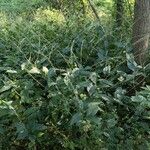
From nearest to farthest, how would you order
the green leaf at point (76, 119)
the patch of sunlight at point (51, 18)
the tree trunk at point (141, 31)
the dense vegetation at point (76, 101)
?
the green leaf at point (76, 119)
the dense vegetation at point (76, 101)
the tree trunk at point (141, 31)
the patch of sunlight at point (51, 18)

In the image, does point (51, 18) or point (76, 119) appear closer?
point (76, 119)

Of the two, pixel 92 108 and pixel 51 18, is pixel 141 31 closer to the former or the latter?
pixel 92 108

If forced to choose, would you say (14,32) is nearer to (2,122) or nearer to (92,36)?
(92,36)

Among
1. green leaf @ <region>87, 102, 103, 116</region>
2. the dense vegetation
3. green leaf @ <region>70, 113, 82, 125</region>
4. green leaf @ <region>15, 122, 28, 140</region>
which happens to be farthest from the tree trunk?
green leaf @ <region>15, 122, 28, 140</region>

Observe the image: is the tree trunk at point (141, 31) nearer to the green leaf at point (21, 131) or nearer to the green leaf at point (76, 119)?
the green leaf at point (76, 119)

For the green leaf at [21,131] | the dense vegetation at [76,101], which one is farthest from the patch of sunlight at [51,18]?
the green leaf at [21,131]

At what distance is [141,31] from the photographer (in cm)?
379

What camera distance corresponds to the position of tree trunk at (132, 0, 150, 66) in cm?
372

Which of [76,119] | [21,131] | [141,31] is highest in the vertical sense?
[141,31]

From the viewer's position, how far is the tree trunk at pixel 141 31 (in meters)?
3.72

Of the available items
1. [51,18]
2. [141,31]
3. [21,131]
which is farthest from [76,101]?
[51,18]

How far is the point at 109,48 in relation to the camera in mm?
3852

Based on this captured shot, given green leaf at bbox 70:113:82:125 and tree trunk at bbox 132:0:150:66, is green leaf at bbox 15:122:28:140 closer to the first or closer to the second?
green leaf at bbox 70:113:82:125

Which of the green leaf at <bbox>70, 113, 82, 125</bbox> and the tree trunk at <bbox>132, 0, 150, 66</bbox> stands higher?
the tree trunk at <bbox>132, 0, 150, 66</bbox>
